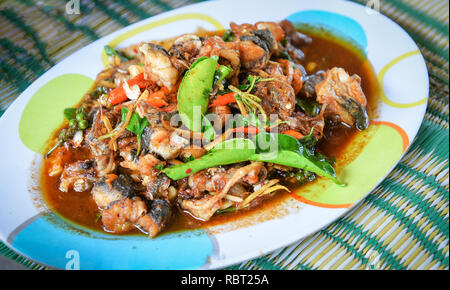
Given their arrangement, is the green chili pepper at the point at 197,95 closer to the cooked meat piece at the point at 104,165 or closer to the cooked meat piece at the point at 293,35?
Result: the cooked meat piece at the point at 104,165

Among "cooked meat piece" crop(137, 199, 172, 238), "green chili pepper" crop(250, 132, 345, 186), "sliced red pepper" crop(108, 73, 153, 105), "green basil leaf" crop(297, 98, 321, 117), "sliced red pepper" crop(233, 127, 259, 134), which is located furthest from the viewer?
"green basil leaf" crop(297, 98, 321, 117)

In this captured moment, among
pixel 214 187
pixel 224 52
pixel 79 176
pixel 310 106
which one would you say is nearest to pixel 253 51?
pixel 224 52

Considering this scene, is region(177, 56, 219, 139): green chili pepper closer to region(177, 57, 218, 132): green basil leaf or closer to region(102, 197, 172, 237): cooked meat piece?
region(177, 57, 218, 132): green basil leaf

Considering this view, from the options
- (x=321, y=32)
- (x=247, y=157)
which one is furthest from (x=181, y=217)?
(x=321, y=32)

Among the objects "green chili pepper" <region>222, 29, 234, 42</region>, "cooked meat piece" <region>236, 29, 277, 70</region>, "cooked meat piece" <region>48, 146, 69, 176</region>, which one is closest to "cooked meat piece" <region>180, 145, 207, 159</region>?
"cooked meat piece" <region>236, 29, 277, 70</region>

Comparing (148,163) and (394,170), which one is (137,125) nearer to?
(148,163)

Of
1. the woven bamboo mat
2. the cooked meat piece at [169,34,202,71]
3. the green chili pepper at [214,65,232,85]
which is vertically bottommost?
the woven bamboo mat

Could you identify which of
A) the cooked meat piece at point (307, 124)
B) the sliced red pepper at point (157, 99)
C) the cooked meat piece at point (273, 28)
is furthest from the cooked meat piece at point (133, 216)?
the cooked meat piece at point (273, 28)

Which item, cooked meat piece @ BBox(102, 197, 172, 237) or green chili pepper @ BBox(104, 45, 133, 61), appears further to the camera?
green chili pepper @ BBox(104, 45, 133, 61)
